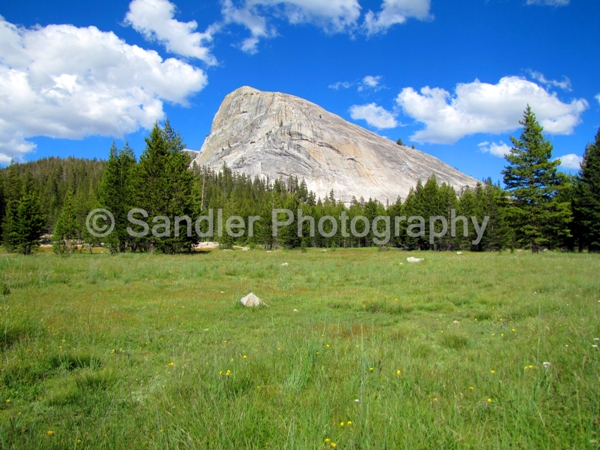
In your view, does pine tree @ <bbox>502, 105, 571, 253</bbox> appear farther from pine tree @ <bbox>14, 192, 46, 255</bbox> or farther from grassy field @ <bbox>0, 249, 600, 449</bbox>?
pine tree @ <bbox>14, 192, 46, 255</bbox>

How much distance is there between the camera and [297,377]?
394 cm

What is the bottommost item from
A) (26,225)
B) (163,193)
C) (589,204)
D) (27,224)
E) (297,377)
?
(297,377)

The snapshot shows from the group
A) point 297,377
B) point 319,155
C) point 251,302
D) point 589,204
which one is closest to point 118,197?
point 251,302

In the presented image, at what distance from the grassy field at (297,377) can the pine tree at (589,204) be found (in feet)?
105

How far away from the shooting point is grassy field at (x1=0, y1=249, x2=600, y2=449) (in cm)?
283

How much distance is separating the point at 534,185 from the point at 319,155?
108066 mm

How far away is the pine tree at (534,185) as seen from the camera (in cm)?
2975

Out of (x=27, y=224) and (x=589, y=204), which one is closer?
(x=589, y=204)

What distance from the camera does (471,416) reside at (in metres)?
3.08

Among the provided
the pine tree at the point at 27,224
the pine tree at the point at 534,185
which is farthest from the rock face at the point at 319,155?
the pine tree at the point at 27,224

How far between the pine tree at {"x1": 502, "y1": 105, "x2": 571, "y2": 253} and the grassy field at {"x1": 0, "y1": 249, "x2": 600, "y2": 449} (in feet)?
80.0

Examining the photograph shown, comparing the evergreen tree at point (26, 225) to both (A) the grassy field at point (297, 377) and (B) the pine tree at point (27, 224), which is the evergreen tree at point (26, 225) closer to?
(B) the pine tree at point (27, 224)

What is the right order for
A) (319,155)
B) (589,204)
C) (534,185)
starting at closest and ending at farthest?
(534,185)
(589,204)
(319,155)

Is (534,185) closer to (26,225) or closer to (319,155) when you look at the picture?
(26,225)
